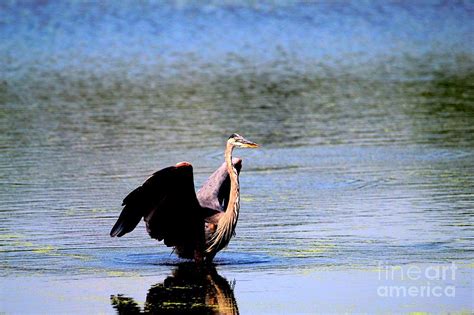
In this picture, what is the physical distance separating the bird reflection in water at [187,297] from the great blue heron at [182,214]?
545 millimetres

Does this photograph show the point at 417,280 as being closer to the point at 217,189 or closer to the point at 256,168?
the point at 217,189

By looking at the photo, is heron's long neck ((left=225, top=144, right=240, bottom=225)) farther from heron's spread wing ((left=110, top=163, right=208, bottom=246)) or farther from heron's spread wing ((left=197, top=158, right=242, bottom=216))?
heron's spread wing ((left=197, top=158, right=242, bottom=216))

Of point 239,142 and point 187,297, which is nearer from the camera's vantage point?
point 187,297

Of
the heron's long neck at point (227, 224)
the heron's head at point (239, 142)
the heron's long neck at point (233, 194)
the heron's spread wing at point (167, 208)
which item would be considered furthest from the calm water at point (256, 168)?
the heron's head at point (239, 142)

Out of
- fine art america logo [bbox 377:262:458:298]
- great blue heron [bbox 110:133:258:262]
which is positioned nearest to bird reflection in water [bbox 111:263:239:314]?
great blue heron [bbox 110:133:258:262]

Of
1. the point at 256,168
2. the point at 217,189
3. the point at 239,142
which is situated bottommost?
the point at 217,189

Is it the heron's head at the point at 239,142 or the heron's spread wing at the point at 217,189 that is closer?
the heron's head at the point at 239,142

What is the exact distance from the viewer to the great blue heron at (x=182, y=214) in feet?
34.3

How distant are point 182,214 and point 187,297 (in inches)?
64.0

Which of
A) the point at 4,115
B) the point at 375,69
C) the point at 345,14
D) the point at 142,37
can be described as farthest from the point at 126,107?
the point at 345,14

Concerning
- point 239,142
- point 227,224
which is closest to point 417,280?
point 227,224

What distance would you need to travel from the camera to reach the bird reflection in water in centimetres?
899

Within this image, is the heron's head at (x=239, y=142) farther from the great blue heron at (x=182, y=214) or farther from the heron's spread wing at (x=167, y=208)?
the heron's spread wing at (x=167, y=208)

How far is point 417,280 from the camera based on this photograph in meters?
9.55
